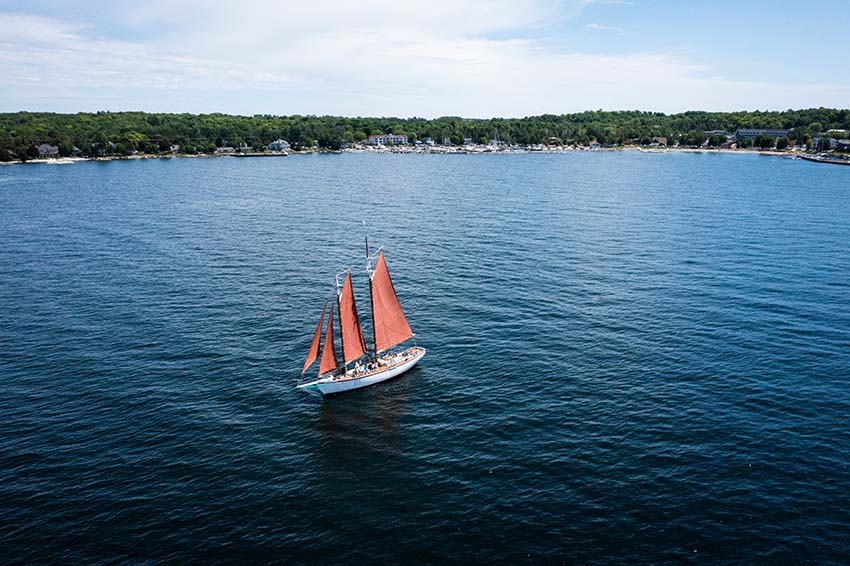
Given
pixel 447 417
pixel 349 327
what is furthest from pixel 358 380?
pixel 447 417

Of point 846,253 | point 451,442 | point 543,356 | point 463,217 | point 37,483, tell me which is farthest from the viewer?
point 463,217

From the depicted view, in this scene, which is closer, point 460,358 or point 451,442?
point 451,442

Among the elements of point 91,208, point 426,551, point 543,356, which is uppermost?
point 91,208

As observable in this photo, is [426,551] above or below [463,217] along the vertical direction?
below

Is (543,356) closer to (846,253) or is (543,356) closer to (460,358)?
(460,358)

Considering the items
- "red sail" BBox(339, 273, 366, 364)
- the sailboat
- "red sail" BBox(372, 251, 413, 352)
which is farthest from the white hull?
"red sail" BBox(372, 251, 413, 352)

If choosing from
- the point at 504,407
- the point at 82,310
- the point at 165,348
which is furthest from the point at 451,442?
the point at 82,310
